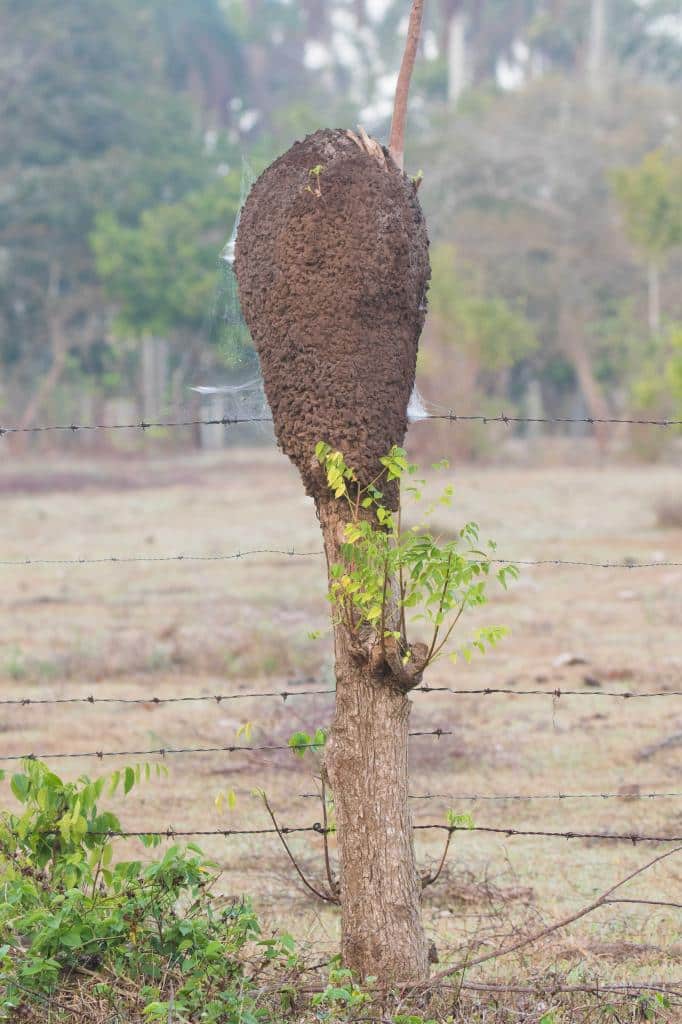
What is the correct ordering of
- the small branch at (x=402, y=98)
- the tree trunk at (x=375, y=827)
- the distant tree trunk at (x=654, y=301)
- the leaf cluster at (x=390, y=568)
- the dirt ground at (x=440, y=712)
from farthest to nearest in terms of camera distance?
1. the distant tree trunk at (x=654, y=301)
2. the dirt ground at (x=440, y=712)
3. the small branch at (x=402, y=98)
4. the tree trunk at (x=375, y=827)
5. the leaf cluster at (x=390, y=568)

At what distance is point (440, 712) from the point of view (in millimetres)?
8477

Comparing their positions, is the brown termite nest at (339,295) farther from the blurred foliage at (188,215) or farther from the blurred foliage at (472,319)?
the blurred foliage at (188,215)

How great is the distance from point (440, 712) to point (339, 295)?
5.10 meters

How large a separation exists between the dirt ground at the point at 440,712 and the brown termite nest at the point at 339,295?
1234 mm

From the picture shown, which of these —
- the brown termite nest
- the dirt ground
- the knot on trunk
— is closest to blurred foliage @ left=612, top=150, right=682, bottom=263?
the dirt ground

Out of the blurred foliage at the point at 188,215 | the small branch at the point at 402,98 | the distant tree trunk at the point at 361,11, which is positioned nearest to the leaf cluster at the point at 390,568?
the small branch at the point at 402,98

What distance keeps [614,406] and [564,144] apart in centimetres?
824

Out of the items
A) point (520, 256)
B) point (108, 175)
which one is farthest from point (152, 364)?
point (520, 256)

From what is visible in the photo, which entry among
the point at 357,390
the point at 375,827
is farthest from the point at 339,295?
the point at 375,827

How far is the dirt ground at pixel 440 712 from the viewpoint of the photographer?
5.24 metres

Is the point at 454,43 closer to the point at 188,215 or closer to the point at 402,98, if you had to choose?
the point at 188,215

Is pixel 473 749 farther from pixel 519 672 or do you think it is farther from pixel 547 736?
pixel 519 672

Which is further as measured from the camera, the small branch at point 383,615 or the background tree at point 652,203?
the background tree at point 652,203

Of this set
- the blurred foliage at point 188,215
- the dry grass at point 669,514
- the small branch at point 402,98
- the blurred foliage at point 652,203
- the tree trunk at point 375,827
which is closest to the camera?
the tree trunk at point 375,827
